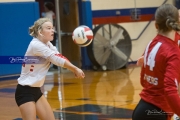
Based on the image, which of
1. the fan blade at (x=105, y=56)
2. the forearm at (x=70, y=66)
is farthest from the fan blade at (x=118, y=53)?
the forearm at (x=70, y=66)

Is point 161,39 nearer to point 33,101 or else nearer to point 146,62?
point 146,62

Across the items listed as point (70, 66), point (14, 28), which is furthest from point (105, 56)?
point (70, 66)

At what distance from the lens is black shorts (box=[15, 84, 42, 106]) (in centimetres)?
601

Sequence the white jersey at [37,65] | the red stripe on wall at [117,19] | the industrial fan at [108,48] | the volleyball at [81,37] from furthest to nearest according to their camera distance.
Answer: the red stripe on wall at [117,19] → the industrial fan at [108,48] → the volleyball at [81,37] → the white jersey at [37,65]

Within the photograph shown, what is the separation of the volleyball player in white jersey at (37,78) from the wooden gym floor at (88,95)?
7.63 ft

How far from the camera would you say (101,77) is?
14.5 m

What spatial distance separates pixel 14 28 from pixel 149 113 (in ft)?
37.2

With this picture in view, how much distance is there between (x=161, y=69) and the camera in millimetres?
4008

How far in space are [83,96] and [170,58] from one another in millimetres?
7145

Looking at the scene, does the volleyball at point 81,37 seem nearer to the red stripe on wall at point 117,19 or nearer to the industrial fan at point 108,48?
the industrial fan at point 108,48

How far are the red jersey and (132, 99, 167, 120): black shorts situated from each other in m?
0.04

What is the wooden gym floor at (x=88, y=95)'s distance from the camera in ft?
28.9

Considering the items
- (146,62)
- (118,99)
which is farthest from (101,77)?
(146,62)

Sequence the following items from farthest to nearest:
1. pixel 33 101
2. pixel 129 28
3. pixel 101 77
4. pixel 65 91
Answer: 1. pixel 129 28
2. pixel 101 77
3. pixel 65 91
4. pixel 33 101
